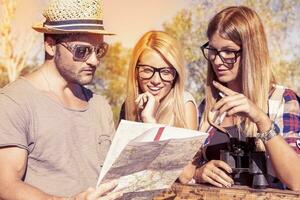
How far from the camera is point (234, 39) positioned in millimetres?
2689

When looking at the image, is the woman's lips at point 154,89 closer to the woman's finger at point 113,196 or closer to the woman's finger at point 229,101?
the woman's finger at point 229,101

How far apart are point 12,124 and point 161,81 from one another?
1.23 meters

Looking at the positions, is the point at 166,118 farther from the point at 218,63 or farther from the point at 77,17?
the point at 77,17

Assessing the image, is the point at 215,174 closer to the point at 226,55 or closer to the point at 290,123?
the point at 290,123

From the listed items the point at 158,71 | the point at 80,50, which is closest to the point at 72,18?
the point at 80,50

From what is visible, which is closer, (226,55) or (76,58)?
(76,58)

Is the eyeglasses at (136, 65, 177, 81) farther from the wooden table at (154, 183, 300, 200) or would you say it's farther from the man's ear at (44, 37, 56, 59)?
the wooden table at (154, 183, 300, 200)

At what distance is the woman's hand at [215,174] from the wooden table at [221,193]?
0.37 feet

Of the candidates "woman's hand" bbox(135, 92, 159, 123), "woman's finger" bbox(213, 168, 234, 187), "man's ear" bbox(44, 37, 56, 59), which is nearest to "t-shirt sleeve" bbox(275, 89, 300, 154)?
"woman's finger" bbox(213, 168, 234, 187)

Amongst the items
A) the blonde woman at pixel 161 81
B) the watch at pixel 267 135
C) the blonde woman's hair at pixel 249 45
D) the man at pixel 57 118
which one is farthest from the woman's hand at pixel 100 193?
the blonde woman at pixel 161 81

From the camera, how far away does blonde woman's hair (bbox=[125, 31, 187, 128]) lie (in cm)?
320

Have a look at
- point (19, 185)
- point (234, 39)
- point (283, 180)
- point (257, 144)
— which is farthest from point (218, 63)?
point (19, 185)

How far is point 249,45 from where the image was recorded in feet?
8.67

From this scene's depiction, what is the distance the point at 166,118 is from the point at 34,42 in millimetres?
11811
